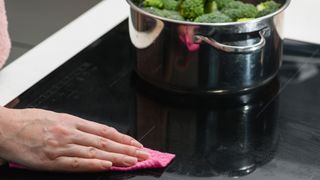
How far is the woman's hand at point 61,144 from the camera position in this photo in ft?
2.85

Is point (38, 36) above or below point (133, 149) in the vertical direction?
below

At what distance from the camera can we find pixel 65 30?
125cm

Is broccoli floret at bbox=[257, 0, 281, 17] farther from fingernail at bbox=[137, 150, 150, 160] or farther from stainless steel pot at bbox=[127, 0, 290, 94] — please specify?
fingernail at bbox=[137, 150, 150, 160]

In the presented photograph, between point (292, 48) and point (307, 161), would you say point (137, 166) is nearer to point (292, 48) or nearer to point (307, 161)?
point (307, 161)

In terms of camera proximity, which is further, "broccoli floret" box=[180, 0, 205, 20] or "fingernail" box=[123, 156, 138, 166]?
"broccoli floret" box=[180, 0, 205, 20]

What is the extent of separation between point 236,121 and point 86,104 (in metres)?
0.24

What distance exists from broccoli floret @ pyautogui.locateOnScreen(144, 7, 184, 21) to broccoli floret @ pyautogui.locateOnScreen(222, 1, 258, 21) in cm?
8

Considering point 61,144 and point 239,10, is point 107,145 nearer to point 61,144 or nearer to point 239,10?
point 61,144

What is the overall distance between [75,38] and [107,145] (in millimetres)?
394

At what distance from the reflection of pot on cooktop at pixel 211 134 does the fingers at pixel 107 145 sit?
5 centimetres

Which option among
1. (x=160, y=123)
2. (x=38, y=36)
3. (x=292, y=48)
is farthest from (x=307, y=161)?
(x=38, y=36)

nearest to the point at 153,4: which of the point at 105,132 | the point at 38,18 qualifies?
the point at 105,132

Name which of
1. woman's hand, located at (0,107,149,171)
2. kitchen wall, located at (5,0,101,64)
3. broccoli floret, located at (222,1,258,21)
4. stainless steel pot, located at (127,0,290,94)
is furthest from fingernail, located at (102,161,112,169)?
kitchen wall, located at (5,0,101,64)

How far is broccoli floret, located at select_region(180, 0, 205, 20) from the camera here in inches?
40.0
